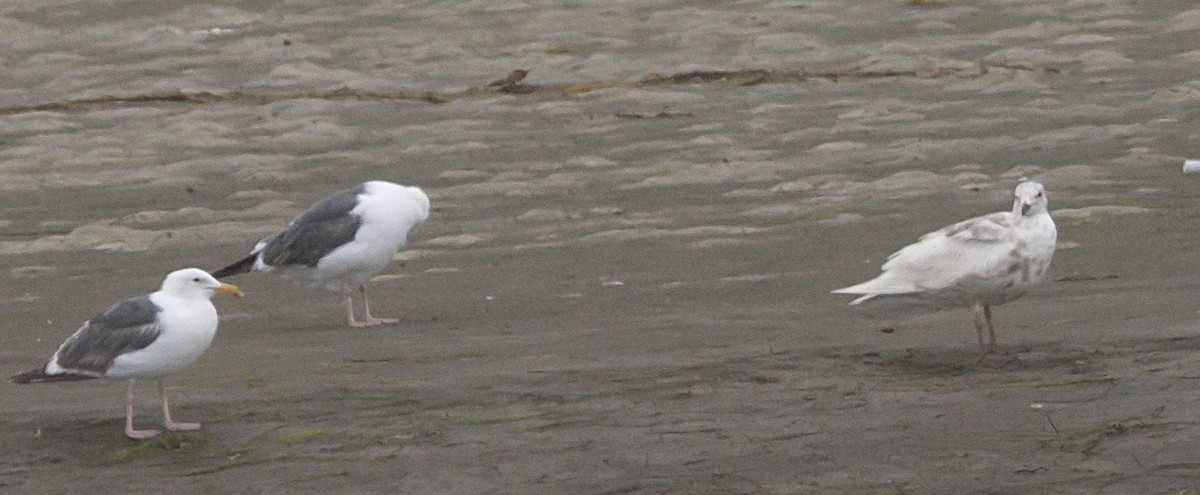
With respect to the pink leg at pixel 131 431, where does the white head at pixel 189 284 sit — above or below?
above

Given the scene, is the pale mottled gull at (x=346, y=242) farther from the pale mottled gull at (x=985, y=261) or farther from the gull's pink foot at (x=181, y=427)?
the pale mottled gull at (x=985, y=261)

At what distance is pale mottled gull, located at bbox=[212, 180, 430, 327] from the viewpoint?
29.9 ft

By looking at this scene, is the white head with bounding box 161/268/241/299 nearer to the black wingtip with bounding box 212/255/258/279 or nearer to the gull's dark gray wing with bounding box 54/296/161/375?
the gull's dark gray wing with bounding box 54/296/161/375

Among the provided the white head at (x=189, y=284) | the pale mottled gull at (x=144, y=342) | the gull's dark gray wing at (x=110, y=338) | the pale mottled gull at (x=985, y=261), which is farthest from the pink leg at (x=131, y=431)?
the pale mottled gull at (x=985, y=261)

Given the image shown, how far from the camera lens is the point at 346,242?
9.15m

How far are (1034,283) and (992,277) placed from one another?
23 centimetres

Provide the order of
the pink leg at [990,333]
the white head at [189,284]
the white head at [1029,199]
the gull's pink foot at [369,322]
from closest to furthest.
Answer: the white head at [189,284], the pink leg at [990,333], the white head at [1029,199], the gull's pink foot at [369,322]

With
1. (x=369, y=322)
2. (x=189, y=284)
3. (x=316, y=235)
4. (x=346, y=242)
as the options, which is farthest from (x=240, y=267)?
(x=189, y=284)

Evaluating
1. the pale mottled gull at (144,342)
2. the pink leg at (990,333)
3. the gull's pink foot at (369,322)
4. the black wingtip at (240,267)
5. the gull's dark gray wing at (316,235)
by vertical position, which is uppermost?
the pale mottled gull at (144,342)

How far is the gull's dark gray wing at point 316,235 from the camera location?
910cm

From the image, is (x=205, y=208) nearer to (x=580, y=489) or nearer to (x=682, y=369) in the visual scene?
(x=682, y=369)

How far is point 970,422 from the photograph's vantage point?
21.2 ft

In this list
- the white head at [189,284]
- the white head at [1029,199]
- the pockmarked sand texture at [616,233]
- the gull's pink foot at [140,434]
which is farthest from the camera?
the white head at [1029,199]

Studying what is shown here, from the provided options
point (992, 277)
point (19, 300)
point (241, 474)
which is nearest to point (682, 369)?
point (992, 277)
